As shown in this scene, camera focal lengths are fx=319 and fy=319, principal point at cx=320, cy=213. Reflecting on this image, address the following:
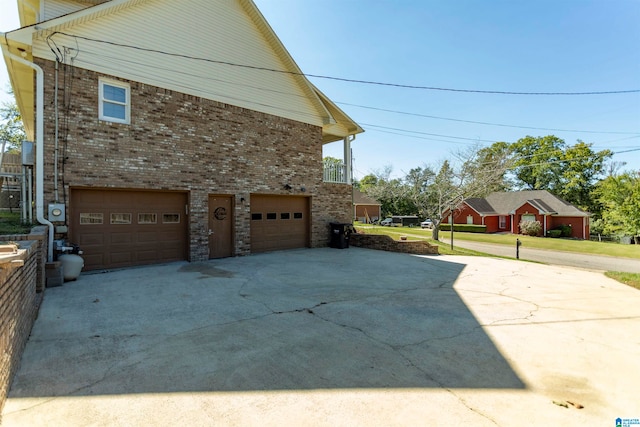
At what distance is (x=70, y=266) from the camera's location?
23.2 ft

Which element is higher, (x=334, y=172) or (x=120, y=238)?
(x=334, y=172)

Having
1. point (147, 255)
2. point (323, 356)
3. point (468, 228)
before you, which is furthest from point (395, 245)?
point (468, 228)

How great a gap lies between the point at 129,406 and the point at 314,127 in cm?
1221

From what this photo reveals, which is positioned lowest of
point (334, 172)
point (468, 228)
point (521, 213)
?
point (468, 228)

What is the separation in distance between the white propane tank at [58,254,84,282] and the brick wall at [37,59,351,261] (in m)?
1.72

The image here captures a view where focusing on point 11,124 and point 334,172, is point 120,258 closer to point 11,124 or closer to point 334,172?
point 334,172

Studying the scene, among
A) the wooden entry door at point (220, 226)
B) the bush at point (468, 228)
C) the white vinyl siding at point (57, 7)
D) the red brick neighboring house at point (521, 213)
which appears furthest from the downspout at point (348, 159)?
the bush at point (468, 228)

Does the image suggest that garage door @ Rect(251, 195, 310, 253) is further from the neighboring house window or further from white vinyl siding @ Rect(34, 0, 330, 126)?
the neighboring house window

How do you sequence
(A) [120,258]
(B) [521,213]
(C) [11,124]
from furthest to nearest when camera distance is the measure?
1. (B) [521,213]
2. (C) [11,124]
3. (A) [120,258]

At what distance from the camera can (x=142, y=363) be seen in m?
3.39

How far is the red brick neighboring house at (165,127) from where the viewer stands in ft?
25.6

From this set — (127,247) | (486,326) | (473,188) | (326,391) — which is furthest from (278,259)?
(473,188)

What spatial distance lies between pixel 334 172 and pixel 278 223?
3788 millimetres

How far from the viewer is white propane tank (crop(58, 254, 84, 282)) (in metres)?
7.02
